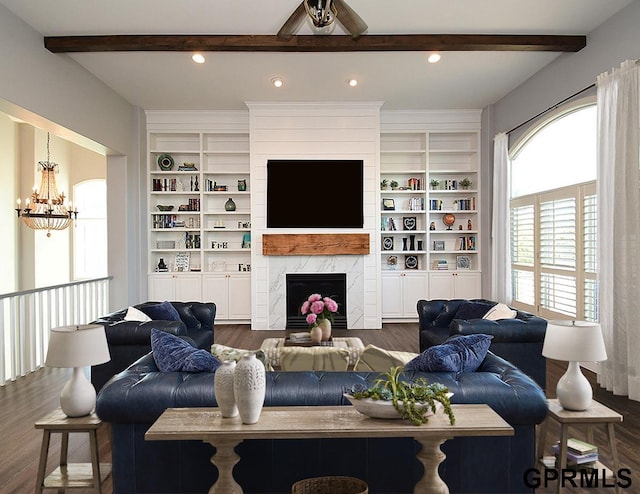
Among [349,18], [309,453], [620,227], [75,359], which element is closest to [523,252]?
[620,227]

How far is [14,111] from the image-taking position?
4.92 m

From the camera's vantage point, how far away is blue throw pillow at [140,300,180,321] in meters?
4.85

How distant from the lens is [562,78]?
19.1 feet

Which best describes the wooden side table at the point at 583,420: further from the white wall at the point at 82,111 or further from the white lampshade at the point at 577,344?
the white wall at the point at 82,111

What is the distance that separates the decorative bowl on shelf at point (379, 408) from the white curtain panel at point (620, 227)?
3179mm

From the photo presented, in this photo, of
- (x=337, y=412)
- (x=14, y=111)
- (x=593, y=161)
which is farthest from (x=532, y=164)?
(x=14, y=111)

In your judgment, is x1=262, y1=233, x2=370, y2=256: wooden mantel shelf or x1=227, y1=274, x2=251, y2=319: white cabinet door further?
x1=227, y1=274, x2=251, y2=319: white cabinet door

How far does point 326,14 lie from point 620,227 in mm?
3267

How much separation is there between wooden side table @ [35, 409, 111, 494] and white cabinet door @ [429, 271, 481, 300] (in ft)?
20.7

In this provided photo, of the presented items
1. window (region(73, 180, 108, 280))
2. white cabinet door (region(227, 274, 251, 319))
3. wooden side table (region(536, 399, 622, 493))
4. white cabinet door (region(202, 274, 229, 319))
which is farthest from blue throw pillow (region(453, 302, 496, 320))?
window (region(73, 180, 108, 280))

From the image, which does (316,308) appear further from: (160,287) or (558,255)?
(160,287)

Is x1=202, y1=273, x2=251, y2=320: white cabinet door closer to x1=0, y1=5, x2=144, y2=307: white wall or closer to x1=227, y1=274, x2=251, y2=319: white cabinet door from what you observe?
x1=227, y1=274, x2=251, y2=319: white cabinet door

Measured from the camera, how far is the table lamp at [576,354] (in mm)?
2639

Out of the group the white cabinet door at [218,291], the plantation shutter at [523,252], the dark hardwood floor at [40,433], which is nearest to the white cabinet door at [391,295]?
the plantation shutter at [523,252]
